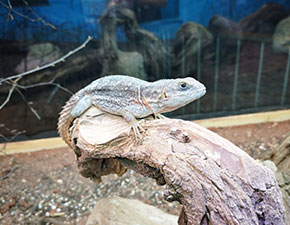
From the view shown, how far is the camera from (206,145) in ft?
4.28

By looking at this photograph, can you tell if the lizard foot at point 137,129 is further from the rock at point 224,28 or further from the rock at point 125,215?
the rock at point 224,28

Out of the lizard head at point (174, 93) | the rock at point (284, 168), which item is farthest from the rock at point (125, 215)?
the lizard head at point (174, 93)

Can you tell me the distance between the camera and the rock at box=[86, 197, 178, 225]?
2162 millimetres

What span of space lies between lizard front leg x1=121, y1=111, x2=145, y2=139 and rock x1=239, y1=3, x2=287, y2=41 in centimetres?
305

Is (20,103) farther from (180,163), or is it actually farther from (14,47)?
(180,163)

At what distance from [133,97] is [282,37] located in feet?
12.1

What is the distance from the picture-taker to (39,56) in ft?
11.7

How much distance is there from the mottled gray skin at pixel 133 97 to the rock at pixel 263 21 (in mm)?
2840

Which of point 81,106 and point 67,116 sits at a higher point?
point 81,106

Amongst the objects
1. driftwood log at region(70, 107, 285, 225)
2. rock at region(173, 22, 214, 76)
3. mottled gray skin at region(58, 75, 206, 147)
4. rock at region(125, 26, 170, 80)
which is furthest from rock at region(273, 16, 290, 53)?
driftwood log at region(70, 107, 285, 225)

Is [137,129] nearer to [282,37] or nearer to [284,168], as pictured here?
[284,168]

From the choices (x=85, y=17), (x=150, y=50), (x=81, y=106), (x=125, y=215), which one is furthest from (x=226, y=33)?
(x=125, y=215)

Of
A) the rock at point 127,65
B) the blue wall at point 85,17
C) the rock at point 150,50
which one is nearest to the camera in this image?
the blue wall at point 85,17

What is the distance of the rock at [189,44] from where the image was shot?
12.0 ft
